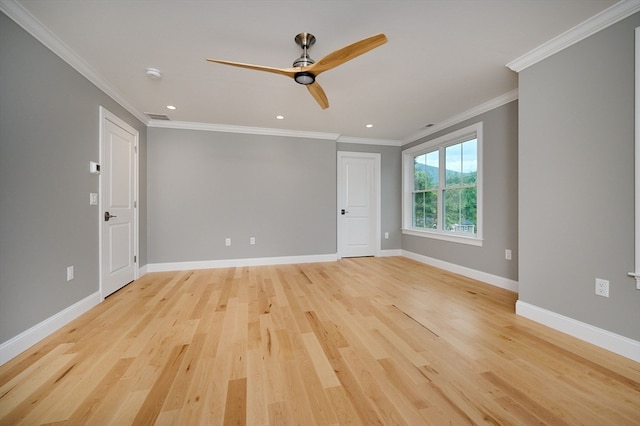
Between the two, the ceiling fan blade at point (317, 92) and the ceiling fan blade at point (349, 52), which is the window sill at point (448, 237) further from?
the ceiling fan blade at point (349, 52)

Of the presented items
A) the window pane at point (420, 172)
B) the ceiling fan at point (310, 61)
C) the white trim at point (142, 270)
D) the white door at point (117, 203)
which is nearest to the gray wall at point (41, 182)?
the white door at point (117, 203)

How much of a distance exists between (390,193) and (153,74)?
4289 mm

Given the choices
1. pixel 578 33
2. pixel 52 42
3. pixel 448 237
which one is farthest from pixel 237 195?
pixel 578 33

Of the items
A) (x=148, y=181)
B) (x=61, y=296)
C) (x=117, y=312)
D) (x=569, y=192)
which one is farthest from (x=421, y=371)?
(x=148, y=181)

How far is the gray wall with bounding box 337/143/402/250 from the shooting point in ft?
16.9

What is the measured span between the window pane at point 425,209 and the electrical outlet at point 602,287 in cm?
257

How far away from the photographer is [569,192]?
2006mm

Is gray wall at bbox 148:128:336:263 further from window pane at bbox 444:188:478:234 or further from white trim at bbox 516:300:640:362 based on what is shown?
white trim at bbox 516:300:640:362

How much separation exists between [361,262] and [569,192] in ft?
10.2

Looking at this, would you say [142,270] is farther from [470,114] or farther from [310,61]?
[470,114]

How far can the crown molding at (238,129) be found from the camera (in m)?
3.97

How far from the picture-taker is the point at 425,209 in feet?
15.5

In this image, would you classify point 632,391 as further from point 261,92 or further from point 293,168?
point 293,168

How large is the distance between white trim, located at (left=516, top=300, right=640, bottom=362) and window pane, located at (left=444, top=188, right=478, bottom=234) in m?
1.52
